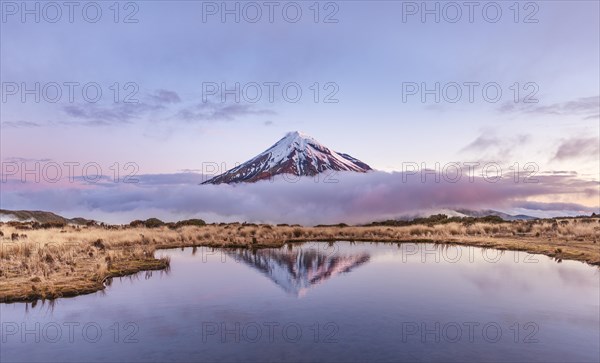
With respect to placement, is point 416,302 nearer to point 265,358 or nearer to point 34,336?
point 265,358

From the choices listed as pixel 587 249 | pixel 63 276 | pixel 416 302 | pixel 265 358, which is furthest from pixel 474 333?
pixel 587 249

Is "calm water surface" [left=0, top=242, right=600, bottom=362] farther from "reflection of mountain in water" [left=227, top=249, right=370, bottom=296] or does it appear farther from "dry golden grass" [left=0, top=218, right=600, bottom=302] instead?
"dry golden grass" [left=0, top=218, right=600, bottom=302]

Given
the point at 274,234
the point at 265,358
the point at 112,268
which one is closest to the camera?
the point at 265,358

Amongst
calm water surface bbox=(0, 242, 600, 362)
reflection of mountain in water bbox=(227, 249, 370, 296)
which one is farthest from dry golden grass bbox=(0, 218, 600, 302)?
reflection of mountain in water bbox=(227, 249, 370, 296)

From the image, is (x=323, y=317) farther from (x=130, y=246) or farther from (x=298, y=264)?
(x=130, y=246)

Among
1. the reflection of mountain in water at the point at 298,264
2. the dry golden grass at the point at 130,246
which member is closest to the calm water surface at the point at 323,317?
the reflection of mountain in water at the point at 298,264

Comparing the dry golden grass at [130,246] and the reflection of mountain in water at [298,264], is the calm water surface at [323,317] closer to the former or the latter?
the reflection of mountain in water at [298,264]

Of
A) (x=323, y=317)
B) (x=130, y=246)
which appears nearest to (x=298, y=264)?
(x=323, y=317)
